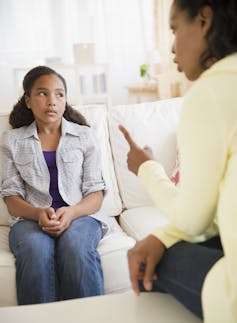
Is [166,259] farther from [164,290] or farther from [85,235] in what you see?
[85,235]

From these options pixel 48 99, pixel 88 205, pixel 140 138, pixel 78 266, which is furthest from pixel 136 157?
pixel 140 138

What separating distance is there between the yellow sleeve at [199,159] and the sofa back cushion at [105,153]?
114 centimetres

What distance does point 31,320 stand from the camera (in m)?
0.90

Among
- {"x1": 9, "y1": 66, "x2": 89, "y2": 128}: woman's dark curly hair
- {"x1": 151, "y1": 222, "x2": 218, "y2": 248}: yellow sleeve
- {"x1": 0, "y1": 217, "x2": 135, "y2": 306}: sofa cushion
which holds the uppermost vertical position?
{"x1": 9, "y1": 66, "x2": 89, "y2": 128}: woman's dark curly hair

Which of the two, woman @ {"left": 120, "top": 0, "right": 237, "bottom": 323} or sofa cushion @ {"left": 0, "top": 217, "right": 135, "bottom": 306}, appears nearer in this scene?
woman @ {"left": 120, "top": 0, "right": 237, "bottom": 323}

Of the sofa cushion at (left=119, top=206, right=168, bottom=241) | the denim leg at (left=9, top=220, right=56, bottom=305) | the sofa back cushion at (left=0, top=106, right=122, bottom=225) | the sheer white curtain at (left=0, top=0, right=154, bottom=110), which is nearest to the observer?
the denim leg at (left=9, top=220, right=56, bottom=305)

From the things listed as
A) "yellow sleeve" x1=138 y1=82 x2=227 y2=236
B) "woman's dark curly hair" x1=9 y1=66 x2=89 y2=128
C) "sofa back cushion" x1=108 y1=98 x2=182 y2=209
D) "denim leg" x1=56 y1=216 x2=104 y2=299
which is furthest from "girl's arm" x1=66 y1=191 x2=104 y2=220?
"yellow sleeve" x1=138 y1=82 x2=227 y2=236

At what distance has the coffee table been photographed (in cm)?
89

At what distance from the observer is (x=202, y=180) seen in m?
0.72

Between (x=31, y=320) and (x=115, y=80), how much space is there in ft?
15.9

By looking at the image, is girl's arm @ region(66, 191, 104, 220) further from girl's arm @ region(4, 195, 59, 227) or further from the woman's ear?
the woman's ear

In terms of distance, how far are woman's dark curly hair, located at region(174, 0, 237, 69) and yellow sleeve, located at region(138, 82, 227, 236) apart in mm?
109

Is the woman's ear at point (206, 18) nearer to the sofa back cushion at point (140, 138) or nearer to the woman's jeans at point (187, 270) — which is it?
the woman's jeans at point (187, 270)

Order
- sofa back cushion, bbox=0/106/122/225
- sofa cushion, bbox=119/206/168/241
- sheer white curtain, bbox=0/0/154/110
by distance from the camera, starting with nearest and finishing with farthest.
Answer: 1. sofa cushion, bbox=119/206/168/241
2. sofa back cushion, bbox=0/106/122/225
3. sheer white curtain, bbox=0/0/154/110
